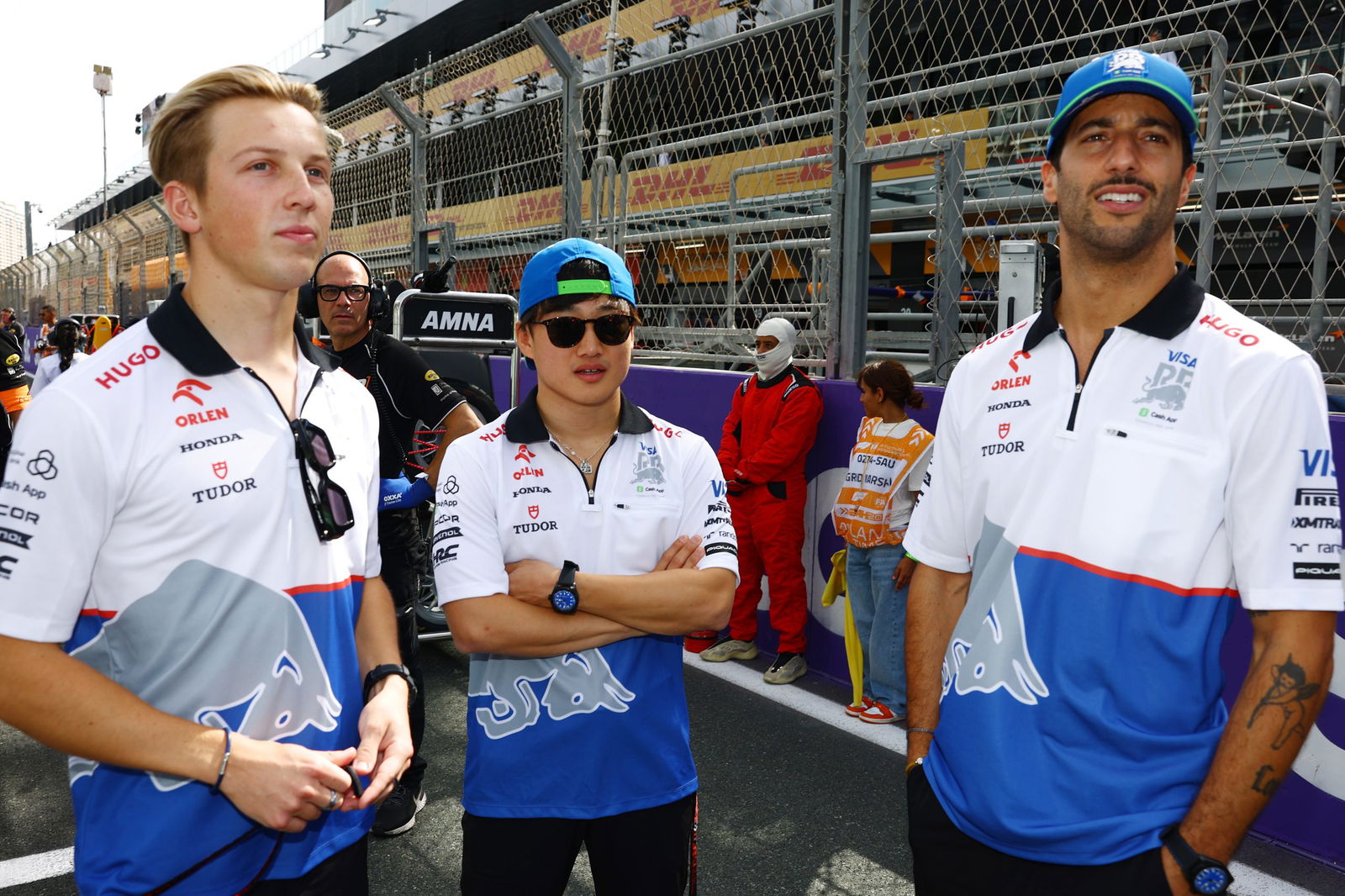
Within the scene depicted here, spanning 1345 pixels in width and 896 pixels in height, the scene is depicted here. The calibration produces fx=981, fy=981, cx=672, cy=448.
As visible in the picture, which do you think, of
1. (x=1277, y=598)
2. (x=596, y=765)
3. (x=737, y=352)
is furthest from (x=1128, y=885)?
(x=737, y=352)

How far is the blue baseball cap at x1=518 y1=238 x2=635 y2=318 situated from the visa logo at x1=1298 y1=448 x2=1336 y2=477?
1321mm

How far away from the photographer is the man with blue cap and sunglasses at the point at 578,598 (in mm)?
1969

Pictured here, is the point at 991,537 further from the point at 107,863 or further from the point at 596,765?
the point at 107,863

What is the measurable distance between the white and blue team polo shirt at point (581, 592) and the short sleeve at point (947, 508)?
0.41 metres

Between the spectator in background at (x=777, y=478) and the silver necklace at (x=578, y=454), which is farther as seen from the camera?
→ the spectator in background at (x=777, y=478)

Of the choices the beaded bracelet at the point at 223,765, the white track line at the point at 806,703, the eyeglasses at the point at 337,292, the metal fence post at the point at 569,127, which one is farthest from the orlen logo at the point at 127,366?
the metal fence post at the point at 569,127

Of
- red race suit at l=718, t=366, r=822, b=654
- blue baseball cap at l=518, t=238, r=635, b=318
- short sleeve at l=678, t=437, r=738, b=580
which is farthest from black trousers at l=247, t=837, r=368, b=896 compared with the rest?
red race suit at l=718, t=366, r=822, b=654

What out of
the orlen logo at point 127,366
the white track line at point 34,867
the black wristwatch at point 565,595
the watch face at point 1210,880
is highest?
the orlen logo at point 127,366

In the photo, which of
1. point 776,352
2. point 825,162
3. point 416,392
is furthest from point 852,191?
point 416,392

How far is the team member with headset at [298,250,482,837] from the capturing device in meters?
3.70

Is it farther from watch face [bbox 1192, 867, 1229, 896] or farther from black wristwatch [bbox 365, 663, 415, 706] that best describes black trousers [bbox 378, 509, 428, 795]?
watch face [bbox 1192, 867, 1229, 896]

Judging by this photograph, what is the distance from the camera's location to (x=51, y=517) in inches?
53.1

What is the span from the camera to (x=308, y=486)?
1597 mm

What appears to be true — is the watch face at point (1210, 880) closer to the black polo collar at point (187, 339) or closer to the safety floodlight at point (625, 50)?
the black polo collar at point (187, 339)
